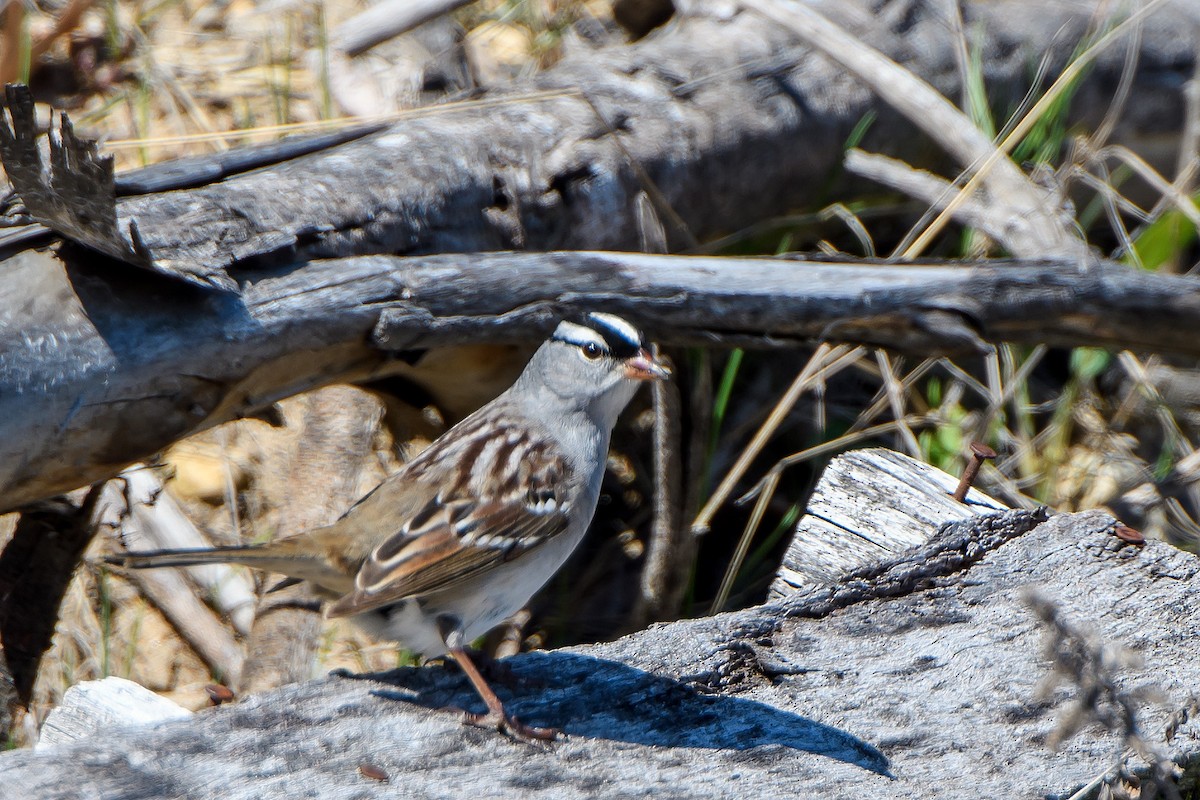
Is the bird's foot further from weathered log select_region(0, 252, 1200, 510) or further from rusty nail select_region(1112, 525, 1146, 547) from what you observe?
rusty nail select_region(1112, 525, 1146, 547)

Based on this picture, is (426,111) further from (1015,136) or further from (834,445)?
(1015,136)

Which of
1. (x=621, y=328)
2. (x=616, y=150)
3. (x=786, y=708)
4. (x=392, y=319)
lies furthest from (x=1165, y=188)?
(x=786, y=708)

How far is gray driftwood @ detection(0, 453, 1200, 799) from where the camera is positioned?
2.07 meters

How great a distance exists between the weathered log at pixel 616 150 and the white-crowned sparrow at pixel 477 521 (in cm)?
61

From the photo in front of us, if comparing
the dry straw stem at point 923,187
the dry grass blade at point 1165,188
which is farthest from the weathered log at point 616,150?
the dry grass blade at point 1165,188

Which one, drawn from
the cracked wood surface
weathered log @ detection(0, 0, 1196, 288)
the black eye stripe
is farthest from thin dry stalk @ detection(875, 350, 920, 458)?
the cracked wood surface

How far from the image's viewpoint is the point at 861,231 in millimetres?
4566

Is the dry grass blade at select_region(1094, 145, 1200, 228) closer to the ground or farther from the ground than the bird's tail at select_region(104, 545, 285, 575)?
closer to the ground

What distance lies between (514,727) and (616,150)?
7.19 feet

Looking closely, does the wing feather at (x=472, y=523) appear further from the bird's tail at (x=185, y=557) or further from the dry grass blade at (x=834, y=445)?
the dry grass blade at (x=834, y=445)

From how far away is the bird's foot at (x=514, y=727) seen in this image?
227cm

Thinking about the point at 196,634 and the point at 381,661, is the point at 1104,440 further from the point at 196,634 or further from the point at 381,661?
the point at 196,634

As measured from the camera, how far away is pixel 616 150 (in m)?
3.96

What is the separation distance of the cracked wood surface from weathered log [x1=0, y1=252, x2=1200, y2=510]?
2.70ft
